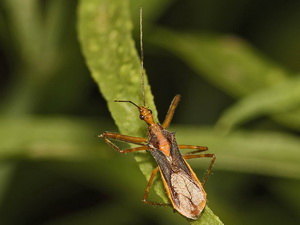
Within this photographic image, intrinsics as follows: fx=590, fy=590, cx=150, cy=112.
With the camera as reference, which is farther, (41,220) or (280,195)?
(41,220)

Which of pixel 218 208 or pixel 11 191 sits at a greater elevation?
pixel 218 208

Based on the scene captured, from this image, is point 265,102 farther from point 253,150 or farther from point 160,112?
point 160,112

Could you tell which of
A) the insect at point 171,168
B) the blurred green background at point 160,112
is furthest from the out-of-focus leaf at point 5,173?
the insect at point 171,168

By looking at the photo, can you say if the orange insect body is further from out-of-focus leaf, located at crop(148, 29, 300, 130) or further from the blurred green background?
out-of-focus leaf, located at crop(148, 29, 300, 130)

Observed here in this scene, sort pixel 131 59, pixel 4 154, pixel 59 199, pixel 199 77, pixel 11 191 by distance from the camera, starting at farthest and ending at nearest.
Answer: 1. pixel 199 77
2. pixel 59 199
3. pixel 11 191
4. pixel 4 154
5. pixel 131 59

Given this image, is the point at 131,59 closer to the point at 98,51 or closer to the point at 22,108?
the point at 98,51

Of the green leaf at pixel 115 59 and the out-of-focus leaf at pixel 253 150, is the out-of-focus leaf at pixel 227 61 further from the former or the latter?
the green leaf at pixel 115 59


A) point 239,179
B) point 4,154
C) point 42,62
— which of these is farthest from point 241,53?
point 4,154
